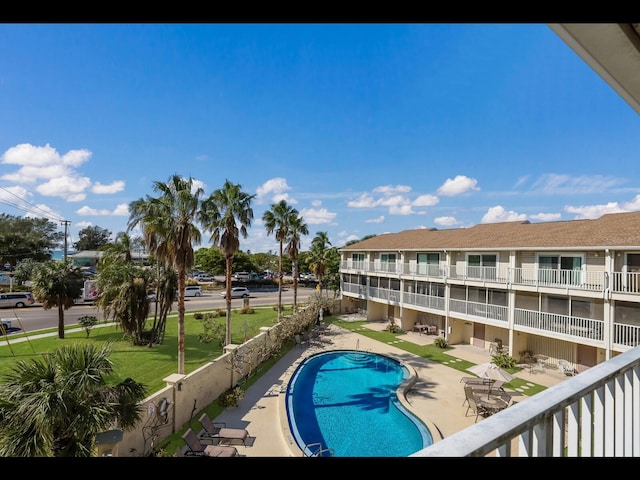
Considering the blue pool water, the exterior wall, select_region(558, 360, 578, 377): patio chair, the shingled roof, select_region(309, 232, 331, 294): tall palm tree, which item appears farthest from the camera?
select_region(309, 232, 331, 294): tall palm tree

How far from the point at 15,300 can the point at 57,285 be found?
1813 centimetres

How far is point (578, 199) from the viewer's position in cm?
2669

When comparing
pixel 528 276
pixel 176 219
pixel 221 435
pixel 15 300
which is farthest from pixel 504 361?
pixel 15 300

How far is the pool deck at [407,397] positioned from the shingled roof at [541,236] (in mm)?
6787

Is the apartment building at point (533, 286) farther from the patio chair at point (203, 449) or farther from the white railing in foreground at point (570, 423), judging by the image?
the white railing in foreground at point (570, 423)

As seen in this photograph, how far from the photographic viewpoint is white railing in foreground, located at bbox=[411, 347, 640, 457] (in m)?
1.35

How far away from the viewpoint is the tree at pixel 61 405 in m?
6.46

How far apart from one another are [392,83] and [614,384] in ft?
56.6

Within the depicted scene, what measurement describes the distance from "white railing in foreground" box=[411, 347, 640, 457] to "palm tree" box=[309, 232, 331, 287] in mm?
34300

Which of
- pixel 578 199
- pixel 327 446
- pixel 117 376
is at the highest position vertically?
pixel 578 199

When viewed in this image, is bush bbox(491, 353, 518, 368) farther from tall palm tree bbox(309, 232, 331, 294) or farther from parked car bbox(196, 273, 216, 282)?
parked car bbox(196, 273, 216, 282)

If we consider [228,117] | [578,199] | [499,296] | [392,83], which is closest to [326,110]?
[392,83]

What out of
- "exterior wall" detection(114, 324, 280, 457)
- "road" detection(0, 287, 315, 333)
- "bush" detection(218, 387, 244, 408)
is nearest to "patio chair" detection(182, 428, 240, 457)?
"exterior wall" detection(114, 324, 280, 457)
